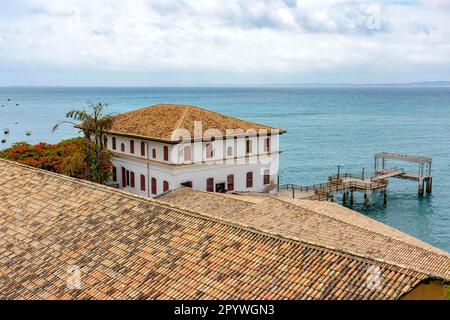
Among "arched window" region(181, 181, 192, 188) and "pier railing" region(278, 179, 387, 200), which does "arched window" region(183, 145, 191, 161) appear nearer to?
"arched window" region(181, 181, 192, 188)

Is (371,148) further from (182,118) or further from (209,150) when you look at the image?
(182,118)

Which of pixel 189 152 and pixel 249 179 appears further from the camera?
pixel 249 179

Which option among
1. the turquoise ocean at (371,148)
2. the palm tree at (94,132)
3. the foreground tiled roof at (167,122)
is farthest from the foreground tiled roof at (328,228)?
the turquoise ocean at (371,148)

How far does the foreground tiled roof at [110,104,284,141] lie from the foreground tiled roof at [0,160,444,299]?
2352 cm

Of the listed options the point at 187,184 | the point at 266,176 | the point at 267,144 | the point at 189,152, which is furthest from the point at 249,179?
the point at 189,152

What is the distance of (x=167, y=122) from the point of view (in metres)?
43.8

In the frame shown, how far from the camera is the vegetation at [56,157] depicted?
131 feet

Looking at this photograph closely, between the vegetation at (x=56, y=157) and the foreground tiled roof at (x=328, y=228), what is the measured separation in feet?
31.2

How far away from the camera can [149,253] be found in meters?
14.3

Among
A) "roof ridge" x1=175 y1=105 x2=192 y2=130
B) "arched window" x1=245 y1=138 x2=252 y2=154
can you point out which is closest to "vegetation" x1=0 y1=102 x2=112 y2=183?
"roof ridge" x1=175 y1=105 x2=192 y2=130

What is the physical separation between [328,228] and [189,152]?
55.8 feet

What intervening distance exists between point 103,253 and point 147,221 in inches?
75.6
